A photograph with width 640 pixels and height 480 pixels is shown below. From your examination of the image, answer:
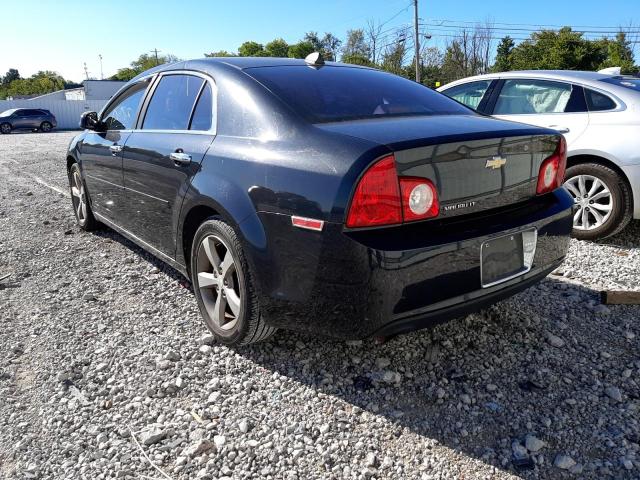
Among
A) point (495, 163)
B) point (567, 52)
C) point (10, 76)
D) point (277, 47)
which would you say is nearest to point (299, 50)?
point (277, 47)

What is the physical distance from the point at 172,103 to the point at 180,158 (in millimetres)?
649

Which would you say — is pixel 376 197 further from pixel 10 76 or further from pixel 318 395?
pixel 10 76

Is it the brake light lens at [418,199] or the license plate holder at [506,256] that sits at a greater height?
the brake light lens at [418,199]

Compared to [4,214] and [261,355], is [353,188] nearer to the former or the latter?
[261,355]

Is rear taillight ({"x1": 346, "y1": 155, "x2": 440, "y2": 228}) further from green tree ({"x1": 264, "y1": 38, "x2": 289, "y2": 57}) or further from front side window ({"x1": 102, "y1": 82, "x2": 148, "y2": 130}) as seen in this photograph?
green tree ({"x1": 264, "y1": 38, "x2": 289, "y2": 57})

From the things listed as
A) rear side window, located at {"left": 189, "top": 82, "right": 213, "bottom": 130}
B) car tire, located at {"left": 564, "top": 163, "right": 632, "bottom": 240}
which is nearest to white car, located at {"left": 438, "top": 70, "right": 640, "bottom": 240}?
car tire, located at {"left": 564, "top": 163, "right": 632, "bottom": 240}

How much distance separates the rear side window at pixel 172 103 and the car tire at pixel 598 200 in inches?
138

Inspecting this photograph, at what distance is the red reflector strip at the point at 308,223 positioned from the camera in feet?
6.96

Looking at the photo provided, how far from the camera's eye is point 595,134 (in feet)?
15.0

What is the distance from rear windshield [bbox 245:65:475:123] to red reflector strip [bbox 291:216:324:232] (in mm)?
546

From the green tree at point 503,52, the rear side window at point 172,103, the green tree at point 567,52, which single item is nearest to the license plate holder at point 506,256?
the rear side window at point 172,103

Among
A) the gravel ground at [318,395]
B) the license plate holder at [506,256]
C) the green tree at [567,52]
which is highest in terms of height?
the green tree at [567,52]

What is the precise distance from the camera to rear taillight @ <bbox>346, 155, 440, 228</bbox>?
2053mm

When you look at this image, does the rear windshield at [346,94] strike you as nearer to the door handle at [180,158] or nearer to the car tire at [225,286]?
the door handle at [180,158]
